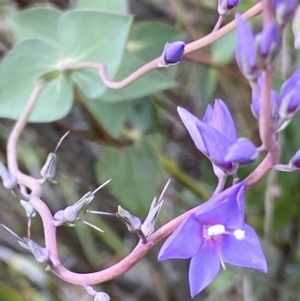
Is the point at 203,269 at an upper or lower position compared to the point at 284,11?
lower

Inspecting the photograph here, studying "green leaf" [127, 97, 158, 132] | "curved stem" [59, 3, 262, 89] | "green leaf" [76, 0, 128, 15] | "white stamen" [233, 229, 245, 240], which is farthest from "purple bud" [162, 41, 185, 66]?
A: "green leaf" [127, 97, 158, 132]

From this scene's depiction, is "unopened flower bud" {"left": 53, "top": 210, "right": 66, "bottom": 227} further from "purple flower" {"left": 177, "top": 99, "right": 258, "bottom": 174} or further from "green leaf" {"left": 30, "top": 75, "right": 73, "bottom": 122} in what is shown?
"green leaf" {"left": 30, "top": 75, "right": 73, "bottom": 122}

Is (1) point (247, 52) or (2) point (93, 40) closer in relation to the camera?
(1) point (247, 52)

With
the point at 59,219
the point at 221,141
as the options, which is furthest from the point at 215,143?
the point at 59,219

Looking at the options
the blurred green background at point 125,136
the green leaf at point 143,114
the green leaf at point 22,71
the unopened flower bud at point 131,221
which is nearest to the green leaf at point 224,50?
the blurred green background at point 125,136

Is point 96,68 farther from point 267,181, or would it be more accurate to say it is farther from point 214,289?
point 214,289

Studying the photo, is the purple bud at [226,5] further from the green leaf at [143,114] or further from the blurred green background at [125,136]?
the green leaf at [143,114]

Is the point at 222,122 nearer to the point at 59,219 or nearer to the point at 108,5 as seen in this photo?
the point at 59,219
